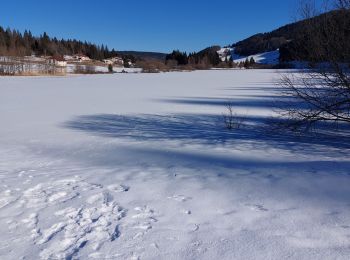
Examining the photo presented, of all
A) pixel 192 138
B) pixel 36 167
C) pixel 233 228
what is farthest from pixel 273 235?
pixel 192 138

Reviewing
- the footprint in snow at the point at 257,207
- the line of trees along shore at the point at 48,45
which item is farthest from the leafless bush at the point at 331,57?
the line of trees along shore at the point at 48,45

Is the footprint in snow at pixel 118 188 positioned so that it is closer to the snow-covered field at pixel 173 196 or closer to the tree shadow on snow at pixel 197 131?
the snow-covered field at pixel 173 196

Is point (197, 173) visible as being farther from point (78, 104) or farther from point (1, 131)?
point (78, 104)

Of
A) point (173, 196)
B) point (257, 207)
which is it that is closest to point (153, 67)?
point (173, 196)

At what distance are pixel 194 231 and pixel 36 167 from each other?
411cm

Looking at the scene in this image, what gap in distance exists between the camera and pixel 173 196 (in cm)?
515

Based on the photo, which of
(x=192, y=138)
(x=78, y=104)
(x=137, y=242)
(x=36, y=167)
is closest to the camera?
(x=137, y=242)

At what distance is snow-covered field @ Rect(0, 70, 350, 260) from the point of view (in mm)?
3656

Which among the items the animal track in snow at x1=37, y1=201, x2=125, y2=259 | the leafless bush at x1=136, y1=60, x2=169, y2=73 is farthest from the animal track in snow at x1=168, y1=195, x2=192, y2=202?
the leafless bush at x1=136, y1=60, x2=169, y2=73

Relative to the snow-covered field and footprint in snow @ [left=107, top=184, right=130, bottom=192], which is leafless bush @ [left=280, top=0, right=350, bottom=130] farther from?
footprint in snow @ [left=107, top=184, right=130, bottom=192]

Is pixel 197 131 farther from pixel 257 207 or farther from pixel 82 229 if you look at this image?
pixel 82 229

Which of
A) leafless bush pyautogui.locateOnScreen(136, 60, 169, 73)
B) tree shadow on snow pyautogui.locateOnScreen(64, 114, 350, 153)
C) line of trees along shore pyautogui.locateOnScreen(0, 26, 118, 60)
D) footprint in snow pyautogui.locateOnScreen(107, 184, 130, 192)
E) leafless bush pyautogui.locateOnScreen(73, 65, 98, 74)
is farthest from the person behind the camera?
line of trees along shore pyautogui.locateOnScreen(0, 26, 118, 60)

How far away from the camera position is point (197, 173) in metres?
6.30

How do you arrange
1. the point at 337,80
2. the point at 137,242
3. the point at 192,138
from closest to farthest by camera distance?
the point at 137,242, the point at 337,80, the point at 192,138
